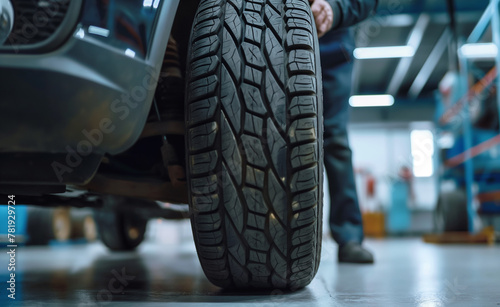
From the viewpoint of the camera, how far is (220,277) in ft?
3.07

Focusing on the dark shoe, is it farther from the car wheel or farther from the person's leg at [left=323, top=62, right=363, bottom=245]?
the car wheel

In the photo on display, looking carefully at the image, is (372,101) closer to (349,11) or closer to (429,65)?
(429,65)

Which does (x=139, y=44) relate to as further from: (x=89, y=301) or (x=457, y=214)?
(x=457, y=214)

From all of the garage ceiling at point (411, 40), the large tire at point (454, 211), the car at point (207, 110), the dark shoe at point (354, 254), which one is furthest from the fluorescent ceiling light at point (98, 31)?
the garage ceiling at point (411, 40)

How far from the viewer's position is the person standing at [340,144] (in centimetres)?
192

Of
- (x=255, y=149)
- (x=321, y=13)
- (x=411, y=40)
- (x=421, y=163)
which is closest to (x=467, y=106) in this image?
(x=321, y=13)

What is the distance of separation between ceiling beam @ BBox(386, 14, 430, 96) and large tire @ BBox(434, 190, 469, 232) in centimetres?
410

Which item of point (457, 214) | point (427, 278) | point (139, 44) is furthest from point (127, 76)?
point (457, 214)

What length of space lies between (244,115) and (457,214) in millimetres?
4238

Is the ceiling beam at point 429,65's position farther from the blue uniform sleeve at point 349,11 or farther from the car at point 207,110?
the car at point 207,110

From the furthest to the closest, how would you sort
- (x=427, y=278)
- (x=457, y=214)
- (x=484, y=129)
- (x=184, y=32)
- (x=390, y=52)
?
(x=390, y=52)
(x=484, y=129)
(x=457, y=214)
(x=427, y=278)
(x=184, y=32)

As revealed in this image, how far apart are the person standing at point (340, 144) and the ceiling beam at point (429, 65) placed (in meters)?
6.98

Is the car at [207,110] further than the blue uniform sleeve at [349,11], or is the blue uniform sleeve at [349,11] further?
the blue uniform sleeve at [349,11]

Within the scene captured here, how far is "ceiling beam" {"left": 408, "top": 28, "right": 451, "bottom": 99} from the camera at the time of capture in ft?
28.4
